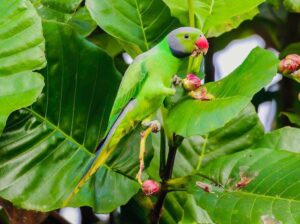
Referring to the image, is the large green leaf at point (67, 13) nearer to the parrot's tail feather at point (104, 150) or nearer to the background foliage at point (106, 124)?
the background foliage at point (106, 124)

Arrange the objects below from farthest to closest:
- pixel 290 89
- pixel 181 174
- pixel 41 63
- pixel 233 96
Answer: pixel 290 89 < pixel 181 174 < pixel 41 63 < pixel 233 96

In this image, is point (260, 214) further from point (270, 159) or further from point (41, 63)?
point (41, 63)

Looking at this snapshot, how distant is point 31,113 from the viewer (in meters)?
1.09

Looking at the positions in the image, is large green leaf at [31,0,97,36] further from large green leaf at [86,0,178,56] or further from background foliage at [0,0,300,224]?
large green leaf at [86,0,178,56]

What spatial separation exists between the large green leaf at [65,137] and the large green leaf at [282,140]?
0.77 feet

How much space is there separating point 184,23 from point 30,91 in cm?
28

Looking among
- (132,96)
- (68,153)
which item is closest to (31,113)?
(68,153)

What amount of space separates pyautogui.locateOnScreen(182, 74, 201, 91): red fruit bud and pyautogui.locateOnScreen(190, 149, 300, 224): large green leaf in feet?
0.44


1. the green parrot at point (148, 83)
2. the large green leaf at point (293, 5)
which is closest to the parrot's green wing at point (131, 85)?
the green parrot at point (148, 83)

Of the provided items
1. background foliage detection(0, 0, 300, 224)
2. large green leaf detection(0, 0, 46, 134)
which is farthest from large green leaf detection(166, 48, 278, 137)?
large green leaf detection(0, 0, 46, 134)

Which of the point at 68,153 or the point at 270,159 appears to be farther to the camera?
the point at 68,153

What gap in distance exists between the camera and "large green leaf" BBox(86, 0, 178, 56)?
1106mm

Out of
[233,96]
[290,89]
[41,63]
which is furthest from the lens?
[290,89]

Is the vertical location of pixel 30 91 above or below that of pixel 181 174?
above
